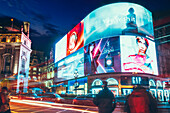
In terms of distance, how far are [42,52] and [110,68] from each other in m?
96.1

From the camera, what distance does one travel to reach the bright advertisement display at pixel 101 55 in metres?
39.4

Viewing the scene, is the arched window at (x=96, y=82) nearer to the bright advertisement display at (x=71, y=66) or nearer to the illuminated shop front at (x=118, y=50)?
the illuminated shop front at (x=118, y=50)

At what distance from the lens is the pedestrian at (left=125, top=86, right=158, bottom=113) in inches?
152

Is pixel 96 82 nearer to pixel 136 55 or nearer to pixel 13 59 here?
pixel 136 55

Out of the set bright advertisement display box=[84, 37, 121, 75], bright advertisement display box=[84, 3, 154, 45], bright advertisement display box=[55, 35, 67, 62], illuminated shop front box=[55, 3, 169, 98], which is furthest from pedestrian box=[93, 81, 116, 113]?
bright advertisement display box=[55, 35, 67, 62]

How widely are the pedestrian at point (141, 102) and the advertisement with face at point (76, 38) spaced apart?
151 feet

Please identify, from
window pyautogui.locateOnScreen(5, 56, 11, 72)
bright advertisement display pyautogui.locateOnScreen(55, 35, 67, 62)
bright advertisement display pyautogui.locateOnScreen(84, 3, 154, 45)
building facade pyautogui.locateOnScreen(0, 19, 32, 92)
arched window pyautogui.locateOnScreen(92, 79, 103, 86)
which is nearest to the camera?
bright advertisement display pyautogui.locateOnScreen(84, 3, 154, 45)

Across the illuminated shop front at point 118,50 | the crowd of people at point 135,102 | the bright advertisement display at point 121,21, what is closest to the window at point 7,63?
the illuminated shop front at point 118,50

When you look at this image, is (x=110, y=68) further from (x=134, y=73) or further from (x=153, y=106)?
(x=153, y=106)

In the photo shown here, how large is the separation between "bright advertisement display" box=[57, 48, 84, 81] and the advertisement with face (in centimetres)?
172

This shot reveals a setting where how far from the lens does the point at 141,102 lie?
3934mm

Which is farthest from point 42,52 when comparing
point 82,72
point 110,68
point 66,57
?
point 110,68

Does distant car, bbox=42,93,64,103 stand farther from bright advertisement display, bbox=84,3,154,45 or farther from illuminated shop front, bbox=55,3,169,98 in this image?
bright advertisement display, bbox=84,3,154,45

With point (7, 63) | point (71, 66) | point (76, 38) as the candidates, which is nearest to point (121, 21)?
point (76, 38)
